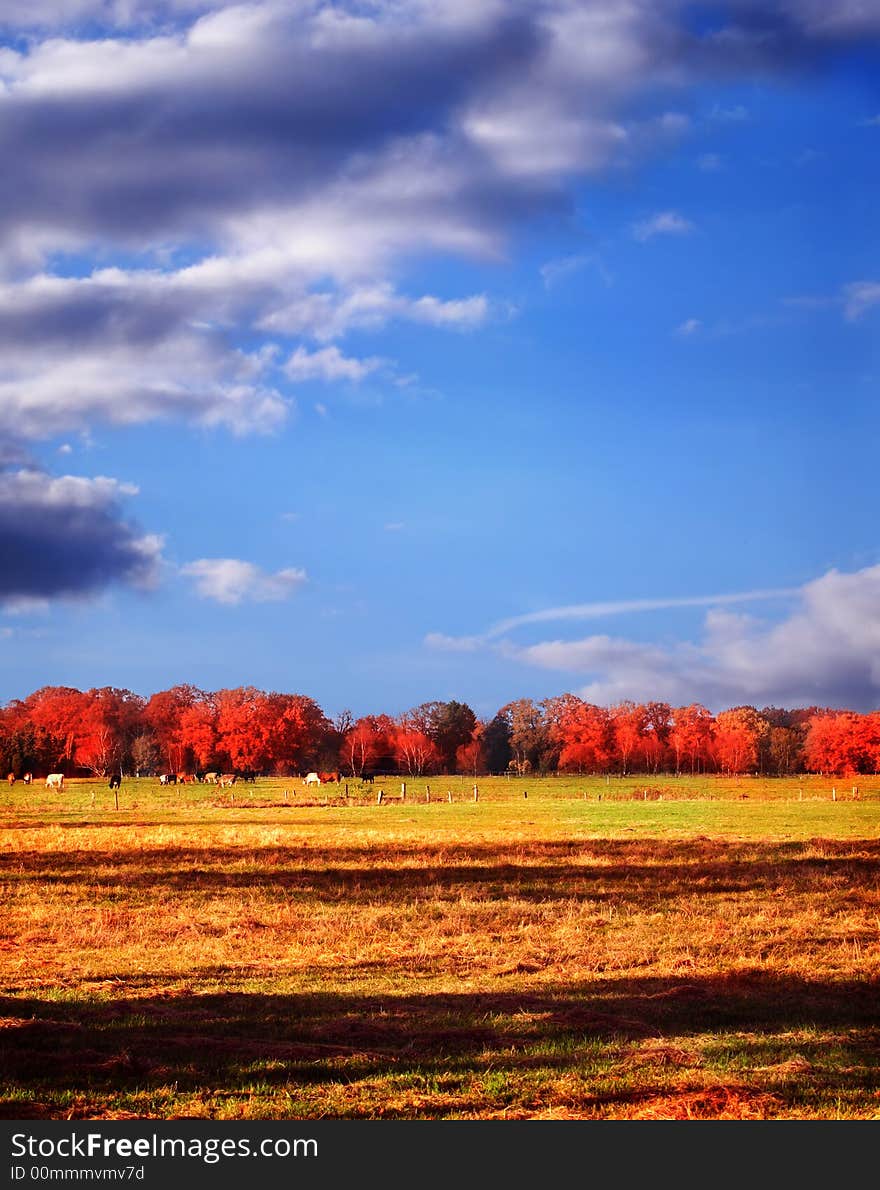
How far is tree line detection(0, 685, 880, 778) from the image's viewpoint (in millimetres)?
131250

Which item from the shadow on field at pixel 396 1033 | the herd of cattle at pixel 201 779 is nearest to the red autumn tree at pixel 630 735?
the herd of cattle at pixel 201 779

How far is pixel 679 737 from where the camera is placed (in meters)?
156

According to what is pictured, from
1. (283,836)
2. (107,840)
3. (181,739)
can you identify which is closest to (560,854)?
(283,836)

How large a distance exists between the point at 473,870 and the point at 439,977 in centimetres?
1465

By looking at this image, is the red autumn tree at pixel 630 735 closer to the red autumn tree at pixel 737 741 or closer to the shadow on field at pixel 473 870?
the red autumn tree at pixel 737 741

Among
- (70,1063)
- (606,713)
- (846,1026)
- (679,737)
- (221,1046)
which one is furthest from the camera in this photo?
(606,713)

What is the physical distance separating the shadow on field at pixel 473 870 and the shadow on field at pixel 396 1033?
10684 millimetres

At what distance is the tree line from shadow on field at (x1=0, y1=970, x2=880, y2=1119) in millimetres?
114741

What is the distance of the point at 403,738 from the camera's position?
162m

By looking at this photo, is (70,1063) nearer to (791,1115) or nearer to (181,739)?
(791,1115)

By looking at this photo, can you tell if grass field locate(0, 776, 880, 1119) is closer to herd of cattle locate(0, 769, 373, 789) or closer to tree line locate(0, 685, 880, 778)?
herd of cattle locate(0, 769, 373, 789)

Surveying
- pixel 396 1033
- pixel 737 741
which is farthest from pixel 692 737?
pixel 396 1033

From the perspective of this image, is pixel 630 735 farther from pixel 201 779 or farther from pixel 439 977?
pixel 439 977

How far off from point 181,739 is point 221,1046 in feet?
419
